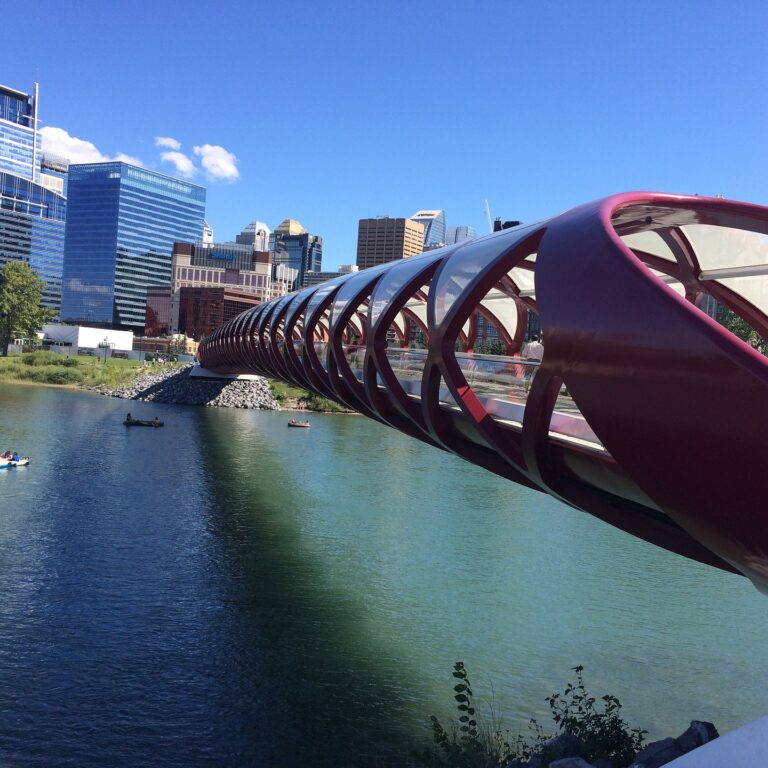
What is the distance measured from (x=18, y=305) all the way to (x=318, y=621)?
7442 cm

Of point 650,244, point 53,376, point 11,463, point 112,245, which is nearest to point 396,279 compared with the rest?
point 650,244

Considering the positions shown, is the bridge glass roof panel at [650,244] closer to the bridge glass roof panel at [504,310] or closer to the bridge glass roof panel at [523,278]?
the bridge glass roof panel at [523,278]

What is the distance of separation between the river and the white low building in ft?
250

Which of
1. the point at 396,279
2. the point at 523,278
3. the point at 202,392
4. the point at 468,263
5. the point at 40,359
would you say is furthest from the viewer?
the point at 40,359

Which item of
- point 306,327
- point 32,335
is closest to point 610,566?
point 306,327

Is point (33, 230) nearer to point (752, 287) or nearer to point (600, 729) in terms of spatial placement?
point (600, 729)

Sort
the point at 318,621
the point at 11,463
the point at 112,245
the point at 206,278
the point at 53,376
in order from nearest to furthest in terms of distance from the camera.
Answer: the point at 318,621, the point at 11,463, the point at 53,376, the point at 206,278, the point at 112,245

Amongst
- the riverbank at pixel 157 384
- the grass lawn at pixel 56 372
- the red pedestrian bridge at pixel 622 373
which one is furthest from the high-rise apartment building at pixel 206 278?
the red pedestrian bridge at pixel 622 373

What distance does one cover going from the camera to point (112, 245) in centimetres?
14838

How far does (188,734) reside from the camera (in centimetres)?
995

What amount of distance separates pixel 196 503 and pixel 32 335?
65.5 m

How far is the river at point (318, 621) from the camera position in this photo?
1030cm

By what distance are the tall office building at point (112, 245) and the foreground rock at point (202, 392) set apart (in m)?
92.9

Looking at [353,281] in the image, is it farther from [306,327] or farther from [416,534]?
[416,534]
